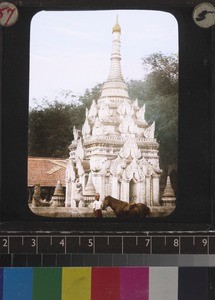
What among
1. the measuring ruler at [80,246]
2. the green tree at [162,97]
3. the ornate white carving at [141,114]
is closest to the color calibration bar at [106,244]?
the measuring ruler at [80,246]

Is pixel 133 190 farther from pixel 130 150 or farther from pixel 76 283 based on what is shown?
pixel 76 283

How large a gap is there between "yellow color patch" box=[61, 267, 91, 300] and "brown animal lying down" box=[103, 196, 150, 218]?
0.19 meters

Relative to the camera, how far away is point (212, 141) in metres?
1.77

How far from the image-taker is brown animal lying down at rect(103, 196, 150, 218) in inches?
69.8

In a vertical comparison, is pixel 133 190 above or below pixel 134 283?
above

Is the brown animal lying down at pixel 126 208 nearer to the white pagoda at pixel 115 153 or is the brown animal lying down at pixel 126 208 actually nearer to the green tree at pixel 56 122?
the white pagoda at pixel 115 153

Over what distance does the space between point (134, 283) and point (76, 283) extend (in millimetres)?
168

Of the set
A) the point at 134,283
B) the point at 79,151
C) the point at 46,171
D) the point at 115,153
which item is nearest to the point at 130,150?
the point at 115,153

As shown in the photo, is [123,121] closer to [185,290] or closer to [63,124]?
[63,124]

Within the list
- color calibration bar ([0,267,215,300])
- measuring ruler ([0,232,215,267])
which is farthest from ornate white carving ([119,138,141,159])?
color calibration bar ([0,267,215,300])

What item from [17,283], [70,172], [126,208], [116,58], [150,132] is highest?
[116,58]

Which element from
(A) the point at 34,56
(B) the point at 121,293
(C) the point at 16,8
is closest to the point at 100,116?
(A) the point at 34,56

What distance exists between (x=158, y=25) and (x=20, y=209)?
0.67 meters

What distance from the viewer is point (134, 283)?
5.79ft
